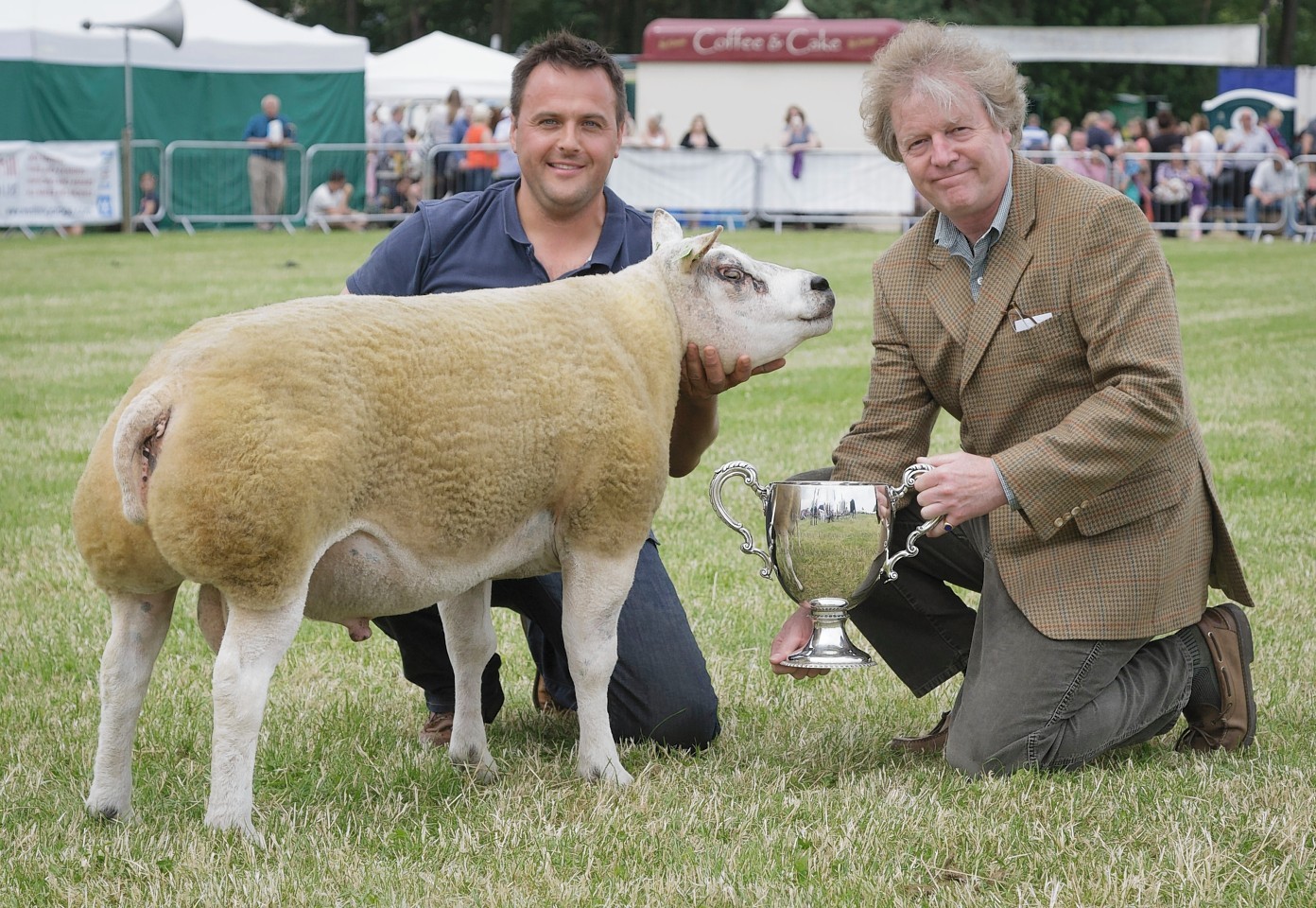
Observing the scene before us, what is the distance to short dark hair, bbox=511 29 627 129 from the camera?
158 inches

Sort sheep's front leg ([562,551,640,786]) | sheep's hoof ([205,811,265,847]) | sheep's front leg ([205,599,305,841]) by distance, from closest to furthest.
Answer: sheep's front leg ([205,599,305,841]) → sheep's hoof ([205,811,265,847]) → sheep's front leg ([562,551,640,786])

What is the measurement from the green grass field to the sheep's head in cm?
104

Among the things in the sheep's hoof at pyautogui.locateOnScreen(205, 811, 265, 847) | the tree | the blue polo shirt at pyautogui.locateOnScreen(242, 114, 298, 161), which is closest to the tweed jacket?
the sheep's hoof at pyautogui.locateOnScreen(205, 811, 265, 847)

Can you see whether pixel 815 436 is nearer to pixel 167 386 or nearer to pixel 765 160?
pixel 167 386

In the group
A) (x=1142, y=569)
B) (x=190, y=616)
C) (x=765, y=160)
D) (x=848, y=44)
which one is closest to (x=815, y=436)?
(x=190, y=616)

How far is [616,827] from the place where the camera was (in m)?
3.19

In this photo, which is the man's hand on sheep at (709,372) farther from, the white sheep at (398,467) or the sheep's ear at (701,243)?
the sheep's ear at (701,243)

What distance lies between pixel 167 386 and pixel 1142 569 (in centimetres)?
224

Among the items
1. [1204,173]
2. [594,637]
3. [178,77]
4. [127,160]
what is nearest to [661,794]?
[594,637]

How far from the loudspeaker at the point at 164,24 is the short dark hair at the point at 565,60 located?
724 inches

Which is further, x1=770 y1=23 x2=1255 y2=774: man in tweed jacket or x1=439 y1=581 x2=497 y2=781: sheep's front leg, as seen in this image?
x1=439 y1=581 x2=497 y2=781: sheep's front leg

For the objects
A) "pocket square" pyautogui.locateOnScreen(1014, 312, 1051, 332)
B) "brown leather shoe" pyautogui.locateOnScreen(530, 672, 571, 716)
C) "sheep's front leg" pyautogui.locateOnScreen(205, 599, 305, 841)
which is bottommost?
"brown leather shoe" pyautogui.locateOnScreen(530, 672, 571, 716)

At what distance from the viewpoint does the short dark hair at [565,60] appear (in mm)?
4020

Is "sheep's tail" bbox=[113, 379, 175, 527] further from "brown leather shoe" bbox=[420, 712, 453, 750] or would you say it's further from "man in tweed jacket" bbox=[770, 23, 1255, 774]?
"man in tweed jacket" bbox=[770, 23, 1255, 774]
